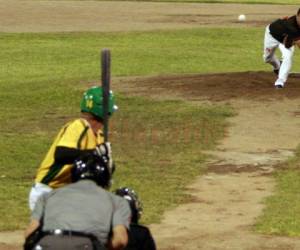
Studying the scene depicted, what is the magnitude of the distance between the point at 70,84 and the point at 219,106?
416cm

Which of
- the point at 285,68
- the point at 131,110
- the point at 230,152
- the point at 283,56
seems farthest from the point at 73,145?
the point at 283,56

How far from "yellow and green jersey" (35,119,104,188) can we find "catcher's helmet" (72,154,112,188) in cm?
70

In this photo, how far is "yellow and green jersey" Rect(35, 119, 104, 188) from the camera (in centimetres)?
735

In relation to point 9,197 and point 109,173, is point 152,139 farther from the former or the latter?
point 109,173

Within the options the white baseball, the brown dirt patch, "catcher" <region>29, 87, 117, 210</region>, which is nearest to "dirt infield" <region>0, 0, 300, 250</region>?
the brown dirt patch

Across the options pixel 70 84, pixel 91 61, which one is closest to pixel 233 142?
pixel 70 84

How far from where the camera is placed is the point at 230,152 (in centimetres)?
1473

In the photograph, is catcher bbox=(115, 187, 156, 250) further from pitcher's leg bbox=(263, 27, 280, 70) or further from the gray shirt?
pitcher's leg bbox=(263, 27, 280, 70)

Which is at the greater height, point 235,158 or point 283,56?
point 283,56

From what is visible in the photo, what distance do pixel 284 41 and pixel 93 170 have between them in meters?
13.9

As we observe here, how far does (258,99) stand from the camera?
61.5 ft

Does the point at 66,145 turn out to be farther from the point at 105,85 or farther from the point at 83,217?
the point at 83,217

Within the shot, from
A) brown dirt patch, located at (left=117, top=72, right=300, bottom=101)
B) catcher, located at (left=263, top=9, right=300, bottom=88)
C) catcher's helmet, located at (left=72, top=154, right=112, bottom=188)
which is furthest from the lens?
catcher, located at (left=263, top=9, right=300, bottom=88)

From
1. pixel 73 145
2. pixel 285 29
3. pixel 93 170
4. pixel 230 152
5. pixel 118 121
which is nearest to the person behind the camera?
pixel 93 170
